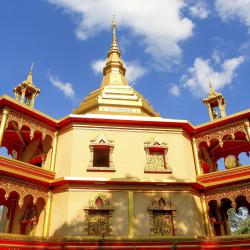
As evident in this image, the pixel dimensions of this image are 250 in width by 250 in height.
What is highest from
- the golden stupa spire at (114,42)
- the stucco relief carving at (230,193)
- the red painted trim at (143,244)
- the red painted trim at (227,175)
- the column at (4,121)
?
the golden stupa spire at (114,42)

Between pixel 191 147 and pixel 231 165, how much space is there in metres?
3.40

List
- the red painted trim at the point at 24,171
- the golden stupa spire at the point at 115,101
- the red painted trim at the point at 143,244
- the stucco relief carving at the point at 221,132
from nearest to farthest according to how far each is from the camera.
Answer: the red painted trim at the point at 143,244 < the red painted trim at the point at 24,171 < the stucco relief carving at the point at 221,132 < the golden stupa spire at the point at 115,101

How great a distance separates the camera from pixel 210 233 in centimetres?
1393

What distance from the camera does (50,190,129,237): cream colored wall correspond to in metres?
12.9

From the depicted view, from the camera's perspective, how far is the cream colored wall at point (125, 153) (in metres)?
14.4

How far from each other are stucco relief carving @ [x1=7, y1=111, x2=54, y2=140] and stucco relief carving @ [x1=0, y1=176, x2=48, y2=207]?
2397 millimetres

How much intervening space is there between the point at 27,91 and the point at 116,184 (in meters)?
8.74

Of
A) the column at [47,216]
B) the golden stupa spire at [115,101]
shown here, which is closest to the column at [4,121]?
the column at [47,216]

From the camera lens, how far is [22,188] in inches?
512

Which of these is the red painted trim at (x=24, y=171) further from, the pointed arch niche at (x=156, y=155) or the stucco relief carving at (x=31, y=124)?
the pointed arch niche at (x=156, y=155)

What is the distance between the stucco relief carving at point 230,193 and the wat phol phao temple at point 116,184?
0.16ft

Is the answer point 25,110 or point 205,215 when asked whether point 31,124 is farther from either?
point 205,215

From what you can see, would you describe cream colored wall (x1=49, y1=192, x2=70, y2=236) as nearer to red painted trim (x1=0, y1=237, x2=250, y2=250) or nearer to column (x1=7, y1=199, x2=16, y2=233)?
red painted trim (x1=0, y1=237, x2=250, y2=250)

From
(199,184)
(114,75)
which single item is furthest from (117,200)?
(114,75)
